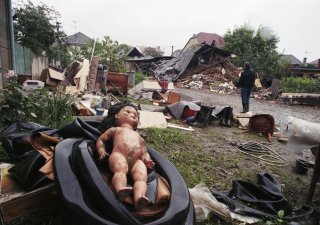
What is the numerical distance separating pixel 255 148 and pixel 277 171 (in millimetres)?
1104

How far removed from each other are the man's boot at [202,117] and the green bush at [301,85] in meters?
16.5

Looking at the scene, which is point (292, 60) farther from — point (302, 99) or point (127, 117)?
point (127, 117)

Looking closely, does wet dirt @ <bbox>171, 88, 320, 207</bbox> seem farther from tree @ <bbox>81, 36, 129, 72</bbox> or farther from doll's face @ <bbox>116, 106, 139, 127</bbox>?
tree @ <bbox>81, 36, 129, 72</bbox>

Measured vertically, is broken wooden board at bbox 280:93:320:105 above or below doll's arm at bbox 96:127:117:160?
below

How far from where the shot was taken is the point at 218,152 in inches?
220

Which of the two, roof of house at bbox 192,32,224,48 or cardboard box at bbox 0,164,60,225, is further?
roof of house at bbox 192,32,224,48

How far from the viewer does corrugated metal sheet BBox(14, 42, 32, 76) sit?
40.1 ft

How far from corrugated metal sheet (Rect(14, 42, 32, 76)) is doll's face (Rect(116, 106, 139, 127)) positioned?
1032 centimetres

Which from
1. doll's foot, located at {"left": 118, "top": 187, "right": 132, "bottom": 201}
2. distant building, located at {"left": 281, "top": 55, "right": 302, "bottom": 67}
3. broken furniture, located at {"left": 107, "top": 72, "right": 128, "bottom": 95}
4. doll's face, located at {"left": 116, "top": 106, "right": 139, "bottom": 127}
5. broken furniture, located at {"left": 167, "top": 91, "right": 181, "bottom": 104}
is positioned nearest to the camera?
doll's foot, located at {"left": 118, "top": 187, "right": 132, "bottom": 201}

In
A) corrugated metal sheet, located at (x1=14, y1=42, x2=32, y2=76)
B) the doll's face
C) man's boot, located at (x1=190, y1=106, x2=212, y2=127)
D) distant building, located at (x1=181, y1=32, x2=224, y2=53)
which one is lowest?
man's boot, located at (x1=190, y1=106, x2=212, y2=127)

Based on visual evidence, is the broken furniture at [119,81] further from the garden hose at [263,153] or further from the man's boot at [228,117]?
the garden hose at [263,153]

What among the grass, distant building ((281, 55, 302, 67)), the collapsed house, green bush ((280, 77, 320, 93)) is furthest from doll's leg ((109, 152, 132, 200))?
distant building ((281, 55, 302, 67))

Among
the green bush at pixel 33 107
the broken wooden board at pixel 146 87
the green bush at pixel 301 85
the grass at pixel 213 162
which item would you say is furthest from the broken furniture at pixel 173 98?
the green bush at pixel 301 85

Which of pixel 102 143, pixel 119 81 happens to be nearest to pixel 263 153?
pixel 102 143
